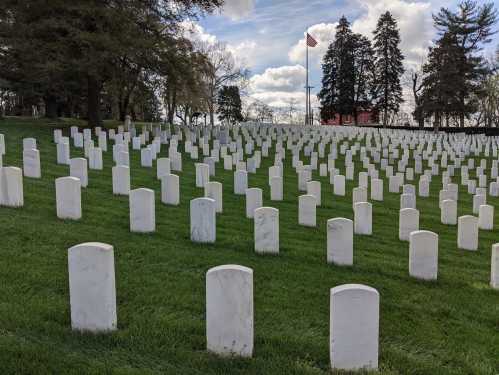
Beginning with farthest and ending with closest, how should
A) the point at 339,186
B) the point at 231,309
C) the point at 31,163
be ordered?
the point at 339,186
the point at 31,163
the point at 231,309

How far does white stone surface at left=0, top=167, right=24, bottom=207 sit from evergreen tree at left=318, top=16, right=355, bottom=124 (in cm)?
5248

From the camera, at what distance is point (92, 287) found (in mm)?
3465

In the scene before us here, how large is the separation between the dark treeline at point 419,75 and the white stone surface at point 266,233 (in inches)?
1675

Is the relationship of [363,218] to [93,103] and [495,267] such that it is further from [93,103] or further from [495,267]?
[93,103]

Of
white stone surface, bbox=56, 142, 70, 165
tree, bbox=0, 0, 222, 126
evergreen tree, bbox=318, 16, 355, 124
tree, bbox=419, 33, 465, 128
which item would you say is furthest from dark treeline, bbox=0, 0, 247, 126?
evergreen tree, bbox=318, 16, 355, 124

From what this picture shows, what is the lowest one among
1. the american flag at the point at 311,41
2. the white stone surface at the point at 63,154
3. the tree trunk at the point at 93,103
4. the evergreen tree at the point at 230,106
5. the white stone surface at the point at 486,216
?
the white stone surface at the point at 486,216

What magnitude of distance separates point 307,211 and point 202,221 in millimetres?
2421

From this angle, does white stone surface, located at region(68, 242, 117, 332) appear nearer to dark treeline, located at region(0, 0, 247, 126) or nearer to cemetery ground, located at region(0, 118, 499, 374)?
cemetery ground, located at region(0, 118, 499, 374)

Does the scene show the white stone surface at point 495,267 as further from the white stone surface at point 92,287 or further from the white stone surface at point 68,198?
the white stone surface at point 68,198

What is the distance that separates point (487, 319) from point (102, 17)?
1842cm

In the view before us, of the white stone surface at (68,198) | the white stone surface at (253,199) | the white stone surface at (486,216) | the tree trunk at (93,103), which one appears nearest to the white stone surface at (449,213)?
the white stone surface at (486,216)

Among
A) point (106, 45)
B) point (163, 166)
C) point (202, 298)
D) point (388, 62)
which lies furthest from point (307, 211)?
point (388, 62)

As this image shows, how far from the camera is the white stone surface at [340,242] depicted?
582 cm

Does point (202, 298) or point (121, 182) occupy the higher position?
point (121, 182)
